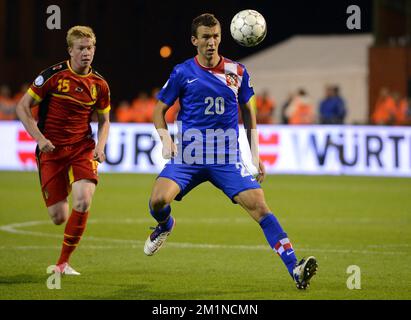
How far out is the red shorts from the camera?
31.9ft

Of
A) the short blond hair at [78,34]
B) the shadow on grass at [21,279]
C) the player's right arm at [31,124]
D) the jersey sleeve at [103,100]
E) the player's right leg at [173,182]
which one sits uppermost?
the short blond hair at [78,34]

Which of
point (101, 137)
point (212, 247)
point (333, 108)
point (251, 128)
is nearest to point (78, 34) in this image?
point (101, 137)

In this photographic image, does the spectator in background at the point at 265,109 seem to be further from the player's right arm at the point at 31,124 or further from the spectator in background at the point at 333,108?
the player's right arm at the point at 31,124

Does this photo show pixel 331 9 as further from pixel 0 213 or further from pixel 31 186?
pixel 0 213

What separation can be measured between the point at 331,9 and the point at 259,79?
5.66 m

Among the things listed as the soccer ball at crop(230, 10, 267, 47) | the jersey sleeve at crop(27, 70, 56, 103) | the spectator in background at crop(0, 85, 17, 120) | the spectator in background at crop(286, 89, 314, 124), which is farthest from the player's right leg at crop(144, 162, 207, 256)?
the spectator in background at crop(0, 85, 17, 120)

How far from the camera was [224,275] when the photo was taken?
9.83 metres

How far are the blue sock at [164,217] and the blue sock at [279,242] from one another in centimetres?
100

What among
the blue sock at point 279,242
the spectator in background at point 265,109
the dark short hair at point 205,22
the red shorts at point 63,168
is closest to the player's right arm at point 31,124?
the red shorts at point 63,168

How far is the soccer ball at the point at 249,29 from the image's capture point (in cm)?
1004

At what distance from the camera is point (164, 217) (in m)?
9.67

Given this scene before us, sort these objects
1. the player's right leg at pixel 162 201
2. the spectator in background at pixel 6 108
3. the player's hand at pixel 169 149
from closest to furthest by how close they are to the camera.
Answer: the player's hand at pixel 169 149 < the player's right leg at pixel 162 201 < the spectator in background at pixel 6 108

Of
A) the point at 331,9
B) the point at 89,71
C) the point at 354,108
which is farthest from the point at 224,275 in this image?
the point at 331,9

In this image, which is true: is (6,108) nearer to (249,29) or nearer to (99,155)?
(249,29)
